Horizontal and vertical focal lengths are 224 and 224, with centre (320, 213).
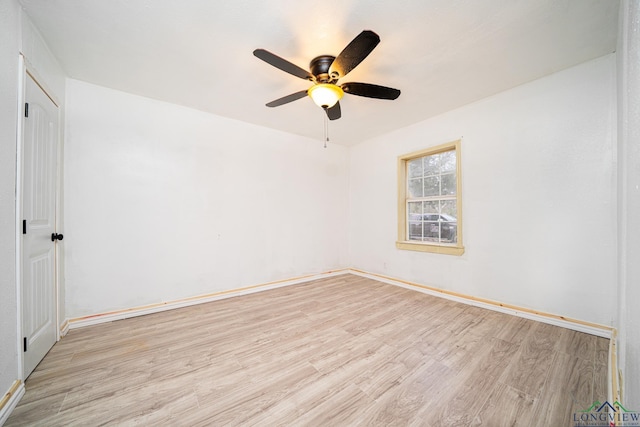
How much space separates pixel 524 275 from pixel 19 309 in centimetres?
452

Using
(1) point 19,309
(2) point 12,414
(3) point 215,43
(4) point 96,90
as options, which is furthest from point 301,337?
(4) point 96,90

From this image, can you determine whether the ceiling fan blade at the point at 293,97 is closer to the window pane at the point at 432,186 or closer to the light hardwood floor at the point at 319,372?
the light hardwood floor at the point at 319,372

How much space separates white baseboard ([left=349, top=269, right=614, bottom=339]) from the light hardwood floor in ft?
0.31

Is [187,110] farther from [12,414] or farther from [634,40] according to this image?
Result: [634,40]

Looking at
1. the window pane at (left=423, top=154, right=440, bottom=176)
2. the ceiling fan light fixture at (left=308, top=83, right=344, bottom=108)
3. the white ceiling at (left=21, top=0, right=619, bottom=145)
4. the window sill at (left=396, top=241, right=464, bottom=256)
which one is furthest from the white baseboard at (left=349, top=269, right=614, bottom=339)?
the ceiling fan light fixture at (left=308, top=83, right=344, bottom=108)

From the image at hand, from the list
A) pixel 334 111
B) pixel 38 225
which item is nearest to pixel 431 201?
pixel 334 111

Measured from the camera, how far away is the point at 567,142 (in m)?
2.36

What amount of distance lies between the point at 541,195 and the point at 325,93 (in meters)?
2.62

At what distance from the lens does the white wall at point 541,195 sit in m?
2.18

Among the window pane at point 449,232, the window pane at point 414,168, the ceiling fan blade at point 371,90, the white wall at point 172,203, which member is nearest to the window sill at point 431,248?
the window pane at point 449,232

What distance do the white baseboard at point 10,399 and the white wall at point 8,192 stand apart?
34 millimetres

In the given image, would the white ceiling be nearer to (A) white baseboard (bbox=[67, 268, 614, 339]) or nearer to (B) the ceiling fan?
(B) the ceiling fan

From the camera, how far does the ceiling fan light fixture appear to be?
6.74 ft

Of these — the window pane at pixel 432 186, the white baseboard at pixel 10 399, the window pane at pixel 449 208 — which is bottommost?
the white baseboard at pixel 10 399
